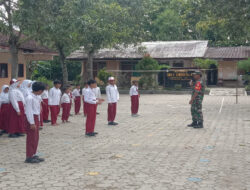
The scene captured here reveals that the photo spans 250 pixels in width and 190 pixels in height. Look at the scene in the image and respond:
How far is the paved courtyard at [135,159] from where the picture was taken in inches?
195

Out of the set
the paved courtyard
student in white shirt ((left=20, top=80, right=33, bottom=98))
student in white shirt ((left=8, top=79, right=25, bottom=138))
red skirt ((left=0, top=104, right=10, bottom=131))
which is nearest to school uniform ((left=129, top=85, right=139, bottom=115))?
the paved courtyard

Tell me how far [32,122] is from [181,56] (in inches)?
935

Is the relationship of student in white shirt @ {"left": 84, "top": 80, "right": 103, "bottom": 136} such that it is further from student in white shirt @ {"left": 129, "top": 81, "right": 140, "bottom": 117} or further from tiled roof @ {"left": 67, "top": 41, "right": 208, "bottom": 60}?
tiled roof @ {"left": 67, "top": 41, "right": 208, "bottom": 60}

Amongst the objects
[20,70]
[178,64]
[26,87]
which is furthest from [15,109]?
[178,64]

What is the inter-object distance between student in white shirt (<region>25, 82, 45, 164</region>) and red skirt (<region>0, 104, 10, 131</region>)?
331 centimetres

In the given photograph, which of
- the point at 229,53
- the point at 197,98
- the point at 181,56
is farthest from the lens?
the point at 229,53

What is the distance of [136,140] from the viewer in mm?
8266

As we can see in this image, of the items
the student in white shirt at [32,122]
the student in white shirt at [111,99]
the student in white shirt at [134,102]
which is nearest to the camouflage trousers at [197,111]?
the student in white shirt at [111,99]

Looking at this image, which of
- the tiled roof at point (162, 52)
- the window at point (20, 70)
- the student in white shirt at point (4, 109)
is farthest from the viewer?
the tiled roof at point (162, 52)

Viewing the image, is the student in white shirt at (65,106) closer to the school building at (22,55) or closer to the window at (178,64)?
the school building at (22,55)

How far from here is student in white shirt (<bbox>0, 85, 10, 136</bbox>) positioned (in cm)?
912

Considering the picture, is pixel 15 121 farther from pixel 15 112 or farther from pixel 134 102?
pixel 134 102

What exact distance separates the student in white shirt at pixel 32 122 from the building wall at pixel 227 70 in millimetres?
26210

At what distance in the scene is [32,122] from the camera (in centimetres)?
597
